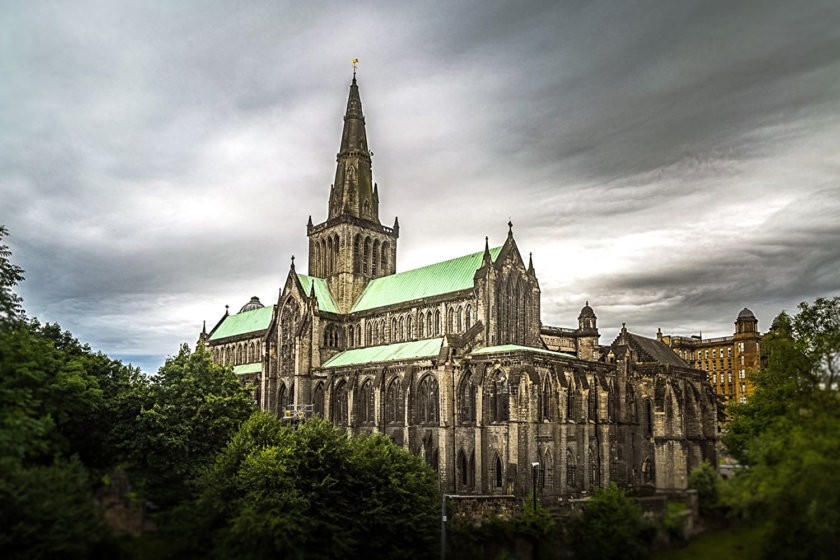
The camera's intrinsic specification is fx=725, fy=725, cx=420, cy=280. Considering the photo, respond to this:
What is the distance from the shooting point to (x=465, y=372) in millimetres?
64312

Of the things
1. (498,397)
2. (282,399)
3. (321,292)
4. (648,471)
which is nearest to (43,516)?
(498,397)

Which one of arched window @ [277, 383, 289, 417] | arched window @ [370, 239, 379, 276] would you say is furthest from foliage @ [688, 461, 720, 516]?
arched window @ [370, 239, 379, 276]

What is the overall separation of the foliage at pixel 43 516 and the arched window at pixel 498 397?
36072 millimetres

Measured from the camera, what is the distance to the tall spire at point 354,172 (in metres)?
92.3

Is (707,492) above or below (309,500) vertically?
above

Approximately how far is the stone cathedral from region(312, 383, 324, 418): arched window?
0.22 meters

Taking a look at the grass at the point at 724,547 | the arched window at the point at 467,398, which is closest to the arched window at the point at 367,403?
the arched window at the point at 467,398

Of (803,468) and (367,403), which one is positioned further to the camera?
(367,403)

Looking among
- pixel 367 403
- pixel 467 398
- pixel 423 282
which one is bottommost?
pixel 367 403

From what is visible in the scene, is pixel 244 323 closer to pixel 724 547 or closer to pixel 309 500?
pixel 309 500

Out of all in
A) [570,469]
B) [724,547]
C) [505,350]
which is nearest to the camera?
[724,547]

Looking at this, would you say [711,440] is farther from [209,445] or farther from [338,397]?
[209,445]

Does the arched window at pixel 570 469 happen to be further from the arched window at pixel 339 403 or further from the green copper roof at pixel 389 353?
the arched window at pixel 339 403

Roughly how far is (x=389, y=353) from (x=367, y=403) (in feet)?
19.9
